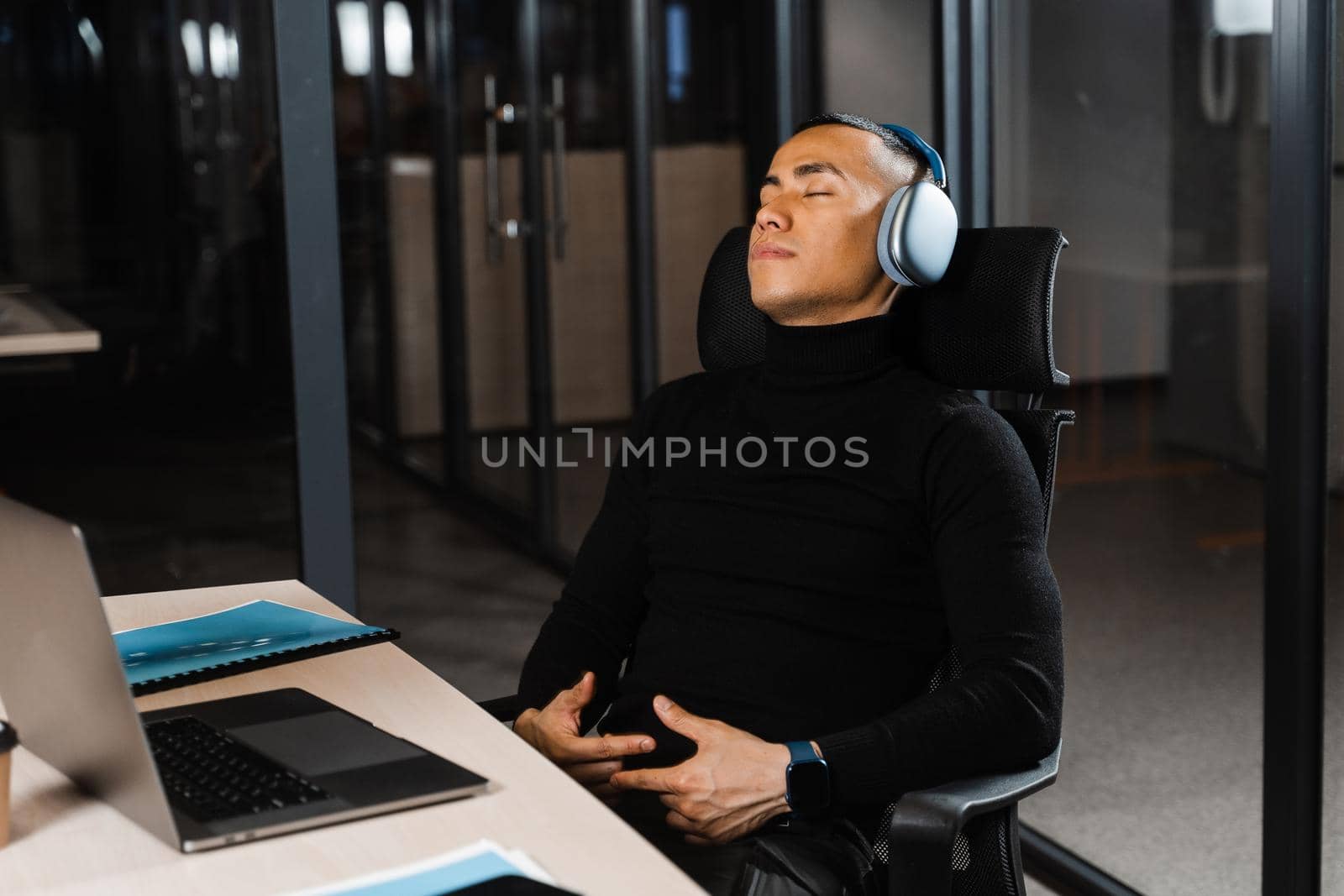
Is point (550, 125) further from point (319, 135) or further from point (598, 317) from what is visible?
point (319, 135)

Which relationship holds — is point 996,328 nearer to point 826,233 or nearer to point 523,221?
point 826,233

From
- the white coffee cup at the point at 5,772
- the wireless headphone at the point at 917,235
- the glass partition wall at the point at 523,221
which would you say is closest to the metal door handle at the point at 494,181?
the glass partition wall at the point at 523,221

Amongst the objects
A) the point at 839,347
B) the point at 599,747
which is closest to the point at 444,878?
the point at 599,747

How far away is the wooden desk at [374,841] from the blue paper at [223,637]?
236mm

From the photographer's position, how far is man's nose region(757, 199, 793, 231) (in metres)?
1.77

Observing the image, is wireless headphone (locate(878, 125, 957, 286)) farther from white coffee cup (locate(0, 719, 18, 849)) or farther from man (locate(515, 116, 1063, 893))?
white coffee cup (locate(0, 719, 18, 849))

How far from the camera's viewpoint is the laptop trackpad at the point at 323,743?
1199 mm

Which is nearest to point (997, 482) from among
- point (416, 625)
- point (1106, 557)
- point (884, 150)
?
point (884, 150)

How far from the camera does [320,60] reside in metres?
2.54

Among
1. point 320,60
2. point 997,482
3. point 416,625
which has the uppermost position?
point 320,60

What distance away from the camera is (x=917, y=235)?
5.41 feet

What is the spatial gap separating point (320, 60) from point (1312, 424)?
166 centimetres

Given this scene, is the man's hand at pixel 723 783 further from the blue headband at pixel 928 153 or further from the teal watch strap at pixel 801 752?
the blue headband at pixel 928 153

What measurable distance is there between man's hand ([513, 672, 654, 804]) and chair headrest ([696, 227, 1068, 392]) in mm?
550
